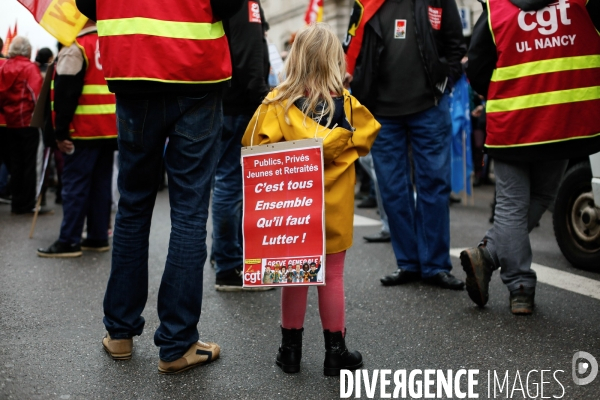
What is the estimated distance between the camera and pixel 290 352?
322 cm

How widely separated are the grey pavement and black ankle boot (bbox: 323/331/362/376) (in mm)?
48

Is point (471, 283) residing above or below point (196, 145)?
below

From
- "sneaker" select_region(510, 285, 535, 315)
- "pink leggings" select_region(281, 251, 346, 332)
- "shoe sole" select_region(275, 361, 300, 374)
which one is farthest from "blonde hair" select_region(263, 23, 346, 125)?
"sneaker" select_region(510, 285, 535, 315)

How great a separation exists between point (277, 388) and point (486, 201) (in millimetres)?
7468

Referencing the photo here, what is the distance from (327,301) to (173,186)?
0.82 metres

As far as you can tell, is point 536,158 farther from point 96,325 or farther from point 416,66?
point 96,325

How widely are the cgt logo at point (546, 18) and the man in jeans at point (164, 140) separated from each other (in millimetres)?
1609

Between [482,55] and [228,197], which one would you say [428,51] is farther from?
[228,197]

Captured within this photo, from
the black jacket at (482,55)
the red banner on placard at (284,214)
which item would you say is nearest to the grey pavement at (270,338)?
the red banner on placard at (284,214)

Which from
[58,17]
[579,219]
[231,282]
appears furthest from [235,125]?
[579,219]

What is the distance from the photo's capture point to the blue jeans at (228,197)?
4.84 metres

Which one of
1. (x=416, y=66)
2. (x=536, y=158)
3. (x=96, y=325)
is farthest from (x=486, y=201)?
(x=96, y=325)

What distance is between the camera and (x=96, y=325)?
3.97 metres

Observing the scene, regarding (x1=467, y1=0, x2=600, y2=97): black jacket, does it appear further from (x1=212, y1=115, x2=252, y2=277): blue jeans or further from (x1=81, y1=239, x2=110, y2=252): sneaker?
(x1=81, y1=239, x2=110, y2=252): sneaker
